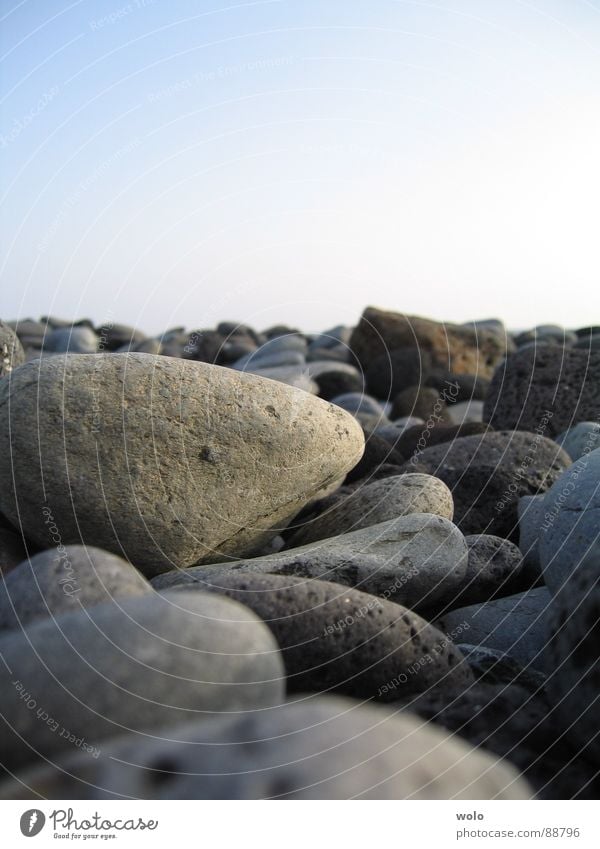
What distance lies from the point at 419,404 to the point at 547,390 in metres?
2.14

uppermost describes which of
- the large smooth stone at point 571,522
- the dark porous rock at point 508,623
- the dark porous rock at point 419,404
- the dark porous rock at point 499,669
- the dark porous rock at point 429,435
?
the large smooth stone at point 571,522

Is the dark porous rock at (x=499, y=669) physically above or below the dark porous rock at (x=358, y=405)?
below

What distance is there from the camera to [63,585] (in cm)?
278

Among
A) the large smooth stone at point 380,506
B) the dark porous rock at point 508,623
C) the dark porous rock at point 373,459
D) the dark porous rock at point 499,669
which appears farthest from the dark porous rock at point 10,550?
the dark porous rock at point 373,459

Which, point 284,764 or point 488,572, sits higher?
point 284,764

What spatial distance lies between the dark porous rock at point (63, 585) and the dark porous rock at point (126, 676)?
0.43 m

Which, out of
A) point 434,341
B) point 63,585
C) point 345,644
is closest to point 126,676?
point 63,585

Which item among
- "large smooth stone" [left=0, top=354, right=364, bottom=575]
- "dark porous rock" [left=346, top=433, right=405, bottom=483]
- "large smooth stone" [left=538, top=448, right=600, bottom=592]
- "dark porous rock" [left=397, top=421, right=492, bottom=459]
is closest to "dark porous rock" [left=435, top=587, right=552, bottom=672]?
"large smooth stone" [left=538, top=448, right=600, bottom=592]

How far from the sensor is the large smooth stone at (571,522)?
121 inches

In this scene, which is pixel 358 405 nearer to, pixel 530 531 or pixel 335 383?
pixel 335 383

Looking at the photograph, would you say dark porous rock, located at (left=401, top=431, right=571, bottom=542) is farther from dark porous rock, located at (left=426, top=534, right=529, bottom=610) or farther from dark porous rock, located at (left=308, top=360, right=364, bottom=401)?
dark porous rock, located at (left=308, top=360, right=364, bottom=401)

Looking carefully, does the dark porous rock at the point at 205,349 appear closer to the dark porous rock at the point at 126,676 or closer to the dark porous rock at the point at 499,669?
the dark porous rock at the point at 499,669

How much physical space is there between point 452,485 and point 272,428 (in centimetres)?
173
